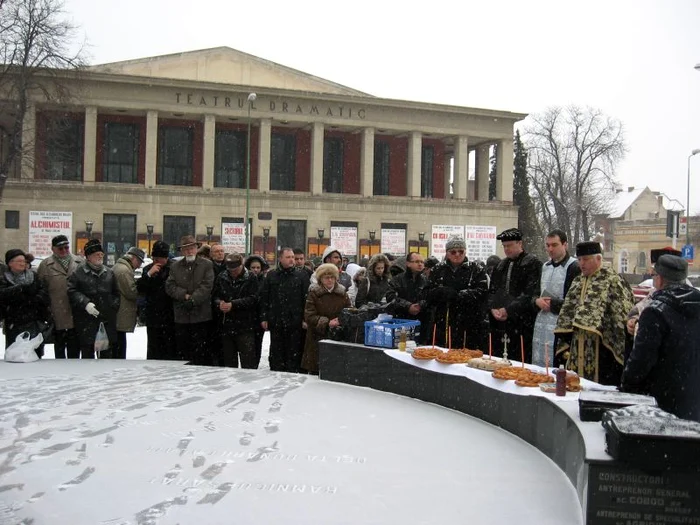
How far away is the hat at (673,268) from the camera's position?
214 inches

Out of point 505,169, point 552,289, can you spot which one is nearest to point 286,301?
point 552,289

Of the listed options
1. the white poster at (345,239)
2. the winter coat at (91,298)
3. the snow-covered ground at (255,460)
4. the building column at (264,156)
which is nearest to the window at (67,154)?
the building column at (264,156)

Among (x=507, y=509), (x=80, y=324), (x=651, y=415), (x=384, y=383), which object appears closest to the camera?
(x=651, y=415)

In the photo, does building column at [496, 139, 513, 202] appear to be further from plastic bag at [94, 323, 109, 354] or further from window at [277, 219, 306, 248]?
plastic bag at [94, 323, 109, 354]

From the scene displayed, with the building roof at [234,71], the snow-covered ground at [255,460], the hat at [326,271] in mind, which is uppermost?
the building roof at [234,71]

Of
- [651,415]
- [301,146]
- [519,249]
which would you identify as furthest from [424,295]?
[301,146]

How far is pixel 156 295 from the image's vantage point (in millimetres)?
11523

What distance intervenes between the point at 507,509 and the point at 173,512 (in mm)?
2109

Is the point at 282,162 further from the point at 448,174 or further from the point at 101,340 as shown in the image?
the point at 101,340

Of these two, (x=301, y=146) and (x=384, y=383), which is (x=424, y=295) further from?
(x=301, y=146)

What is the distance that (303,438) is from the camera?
21.4 feet

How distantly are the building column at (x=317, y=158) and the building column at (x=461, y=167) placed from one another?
10.2m

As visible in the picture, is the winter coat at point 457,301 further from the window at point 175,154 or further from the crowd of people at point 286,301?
the window at point 175,154

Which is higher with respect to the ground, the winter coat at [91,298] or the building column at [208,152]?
the building column at [208,152]
